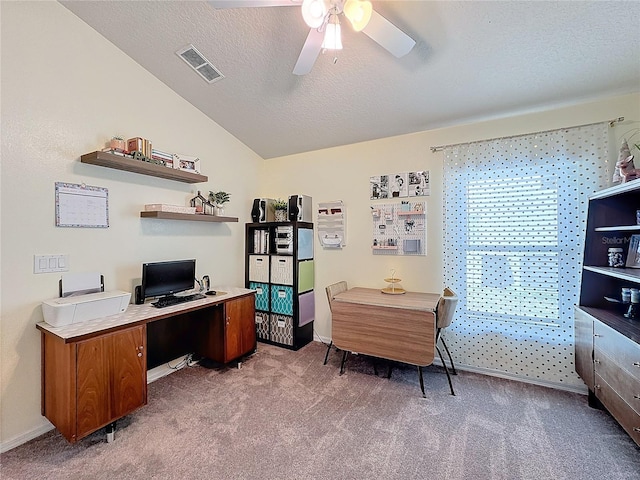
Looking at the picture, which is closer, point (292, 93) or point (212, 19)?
point (212, 19)

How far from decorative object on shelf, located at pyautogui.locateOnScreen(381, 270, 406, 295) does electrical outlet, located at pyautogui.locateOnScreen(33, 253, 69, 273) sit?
259 centimetres

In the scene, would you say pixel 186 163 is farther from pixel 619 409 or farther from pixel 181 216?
pixel 619 409

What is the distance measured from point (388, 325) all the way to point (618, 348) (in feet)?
4.55

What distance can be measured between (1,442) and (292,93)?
317cm

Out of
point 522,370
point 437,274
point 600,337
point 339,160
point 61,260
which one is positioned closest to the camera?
point 600,337

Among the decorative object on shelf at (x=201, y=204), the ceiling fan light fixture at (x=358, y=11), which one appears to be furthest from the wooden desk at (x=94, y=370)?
the ceiling fan light fixture at (x=358, y=11)

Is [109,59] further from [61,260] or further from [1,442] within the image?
[1,442]

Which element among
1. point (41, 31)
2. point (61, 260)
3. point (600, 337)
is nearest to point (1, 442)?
point (61, 260)

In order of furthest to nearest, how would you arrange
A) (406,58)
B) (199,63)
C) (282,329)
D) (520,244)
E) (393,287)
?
1. (282,329)
2. (393,287)
3. (520,244)
4. (199,63)
5. (406,58)

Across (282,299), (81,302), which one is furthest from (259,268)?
(81,302)

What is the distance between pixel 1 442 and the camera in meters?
1.71

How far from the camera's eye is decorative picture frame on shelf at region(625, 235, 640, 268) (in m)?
1.97

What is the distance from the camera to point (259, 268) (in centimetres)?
342

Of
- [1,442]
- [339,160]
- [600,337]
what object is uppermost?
[339,160]
